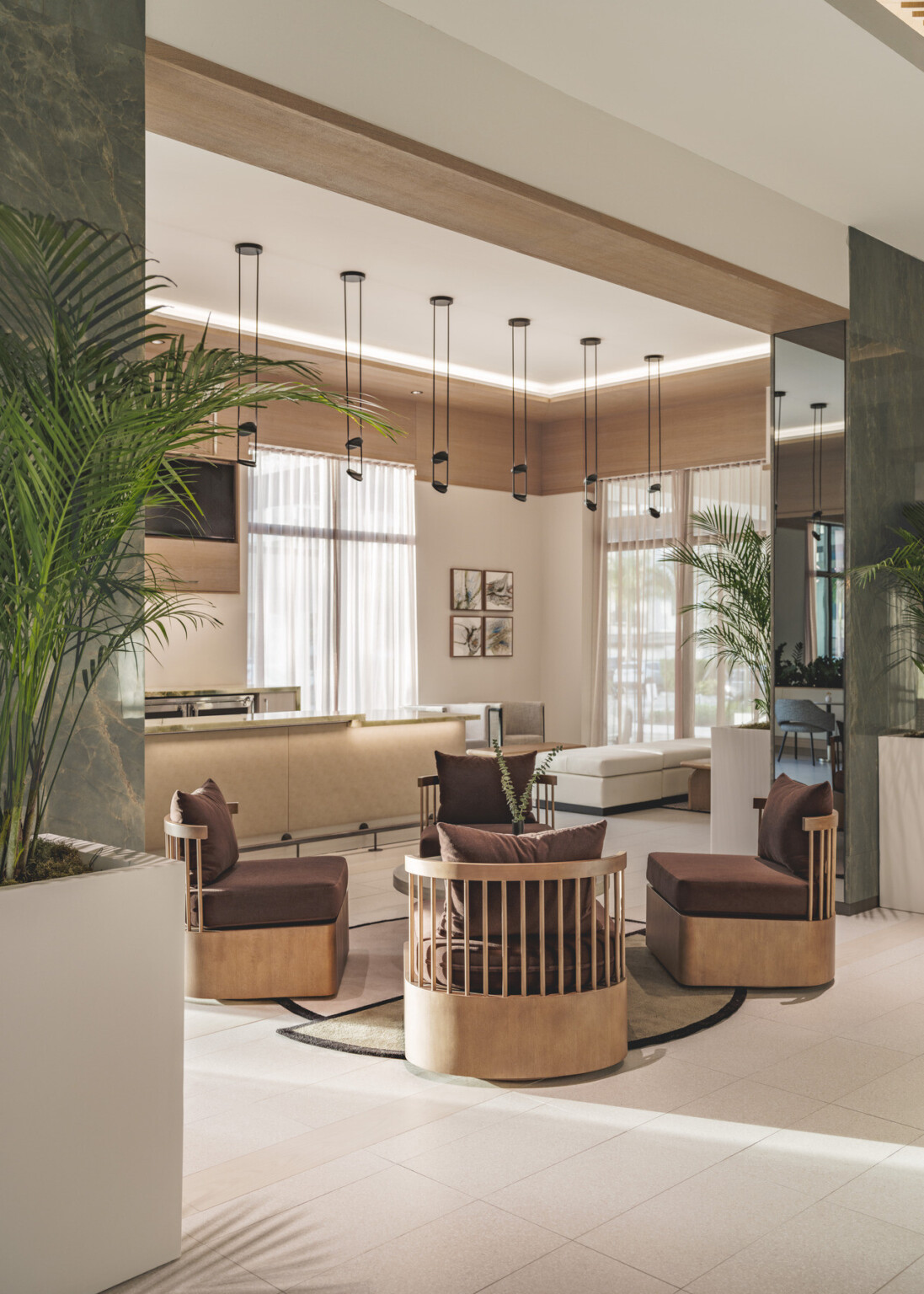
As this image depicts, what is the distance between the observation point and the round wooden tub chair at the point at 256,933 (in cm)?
443

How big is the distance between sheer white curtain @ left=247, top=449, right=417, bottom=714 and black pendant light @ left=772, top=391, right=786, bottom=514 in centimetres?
538

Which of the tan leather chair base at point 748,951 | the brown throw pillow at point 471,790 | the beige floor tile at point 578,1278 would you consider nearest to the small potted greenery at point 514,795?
the brown throw pillow at point 471,790

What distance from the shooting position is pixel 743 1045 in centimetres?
402

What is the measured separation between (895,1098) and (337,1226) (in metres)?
1.91

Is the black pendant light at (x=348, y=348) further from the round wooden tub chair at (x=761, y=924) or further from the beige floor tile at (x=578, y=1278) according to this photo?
the beige floor tile at (x=578, y=1278)

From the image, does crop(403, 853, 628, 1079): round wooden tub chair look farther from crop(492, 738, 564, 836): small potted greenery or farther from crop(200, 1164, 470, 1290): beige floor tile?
crop(492, 738, 564, 836): small potted greenery

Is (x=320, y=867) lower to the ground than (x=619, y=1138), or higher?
higher

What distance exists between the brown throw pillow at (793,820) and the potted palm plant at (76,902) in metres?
3.03

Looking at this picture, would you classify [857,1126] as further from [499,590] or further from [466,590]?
[499,590]

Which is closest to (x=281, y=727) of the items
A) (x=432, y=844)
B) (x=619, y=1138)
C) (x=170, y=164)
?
(x=432, y=844)

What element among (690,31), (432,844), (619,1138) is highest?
(690,31)

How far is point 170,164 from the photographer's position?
234 inches

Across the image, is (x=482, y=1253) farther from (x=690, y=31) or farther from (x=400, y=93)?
(x=690, y=31)

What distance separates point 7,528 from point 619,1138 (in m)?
2.41
